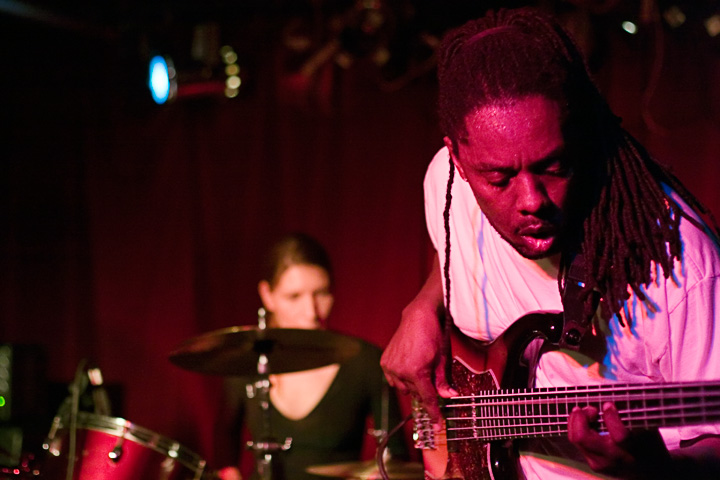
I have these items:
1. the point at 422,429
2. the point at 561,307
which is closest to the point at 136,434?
the point at 422,429

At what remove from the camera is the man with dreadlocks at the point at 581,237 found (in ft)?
5.58

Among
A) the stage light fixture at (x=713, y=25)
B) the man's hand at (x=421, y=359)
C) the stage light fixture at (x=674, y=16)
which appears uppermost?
the stage light fixture at (x=674, y=16)

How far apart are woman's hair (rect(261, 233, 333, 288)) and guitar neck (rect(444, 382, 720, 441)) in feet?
7.96

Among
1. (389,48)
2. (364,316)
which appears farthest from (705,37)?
(364,316)

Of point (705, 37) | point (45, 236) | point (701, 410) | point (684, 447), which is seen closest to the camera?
point (701, 410)

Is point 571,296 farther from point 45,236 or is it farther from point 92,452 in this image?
point 45,236

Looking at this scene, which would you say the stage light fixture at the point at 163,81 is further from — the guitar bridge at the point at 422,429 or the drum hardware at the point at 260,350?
the guitar bridge at the point at 422,429

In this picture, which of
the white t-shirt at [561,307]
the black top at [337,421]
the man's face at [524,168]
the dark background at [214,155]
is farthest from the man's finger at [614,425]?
the dark background at [214,155]

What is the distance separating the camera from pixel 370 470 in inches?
140

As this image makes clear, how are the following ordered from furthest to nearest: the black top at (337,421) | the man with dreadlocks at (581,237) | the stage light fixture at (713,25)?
the stage light fixture at (713,25), the black top at (337,421), the man with dreadlocks at (581,237)

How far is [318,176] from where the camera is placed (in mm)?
5504

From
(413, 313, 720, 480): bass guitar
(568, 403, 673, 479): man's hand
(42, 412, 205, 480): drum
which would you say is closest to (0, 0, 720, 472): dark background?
(42, 412, 205, 480): drum

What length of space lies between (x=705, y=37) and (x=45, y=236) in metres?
4.85

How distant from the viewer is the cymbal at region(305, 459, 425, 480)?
11.1 ft
